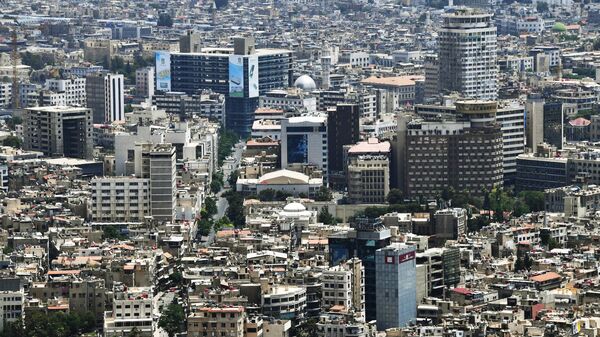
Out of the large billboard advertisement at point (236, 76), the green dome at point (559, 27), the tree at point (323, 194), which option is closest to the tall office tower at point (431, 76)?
the large billboard advertisement at point (236, 76)

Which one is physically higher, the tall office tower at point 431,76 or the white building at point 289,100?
the tall office tower at point 431,76

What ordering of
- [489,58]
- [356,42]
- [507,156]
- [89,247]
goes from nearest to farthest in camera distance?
[89,247], [507,156], [489,58], [356,42]

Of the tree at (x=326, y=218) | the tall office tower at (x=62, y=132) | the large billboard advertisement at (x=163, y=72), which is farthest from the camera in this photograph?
the large billboard advertisement at (x=163, y=72)

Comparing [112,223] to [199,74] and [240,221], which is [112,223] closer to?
[240,221]

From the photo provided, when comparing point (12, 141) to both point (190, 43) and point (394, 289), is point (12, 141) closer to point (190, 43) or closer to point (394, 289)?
point (190, 43)

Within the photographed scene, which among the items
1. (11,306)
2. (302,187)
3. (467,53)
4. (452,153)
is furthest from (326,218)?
(467,53)

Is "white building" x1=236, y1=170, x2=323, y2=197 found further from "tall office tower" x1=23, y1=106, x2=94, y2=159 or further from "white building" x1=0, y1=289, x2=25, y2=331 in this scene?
"white building" x1=0, y1=289, x2=25, y2=331

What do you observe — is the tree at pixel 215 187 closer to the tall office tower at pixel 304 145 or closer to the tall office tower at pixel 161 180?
the tall office tower at pixel 304 145

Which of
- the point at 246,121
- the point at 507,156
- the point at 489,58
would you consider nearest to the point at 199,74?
the point at 246,121
